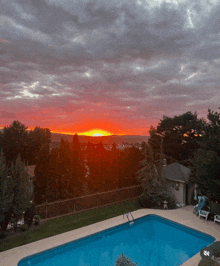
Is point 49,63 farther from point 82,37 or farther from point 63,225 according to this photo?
point 63,225

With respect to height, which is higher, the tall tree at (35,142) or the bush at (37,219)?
the tall tree at (35,142)

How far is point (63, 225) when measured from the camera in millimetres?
15258

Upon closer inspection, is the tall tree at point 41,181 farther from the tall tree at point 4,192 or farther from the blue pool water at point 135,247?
the blue pool water at point 135,247

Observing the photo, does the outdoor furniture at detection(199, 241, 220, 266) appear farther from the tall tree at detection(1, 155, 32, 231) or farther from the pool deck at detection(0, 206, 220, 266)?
the tall tree at detection(1, 155, 32, 231)

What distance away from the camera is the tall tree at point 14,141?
1729 inches

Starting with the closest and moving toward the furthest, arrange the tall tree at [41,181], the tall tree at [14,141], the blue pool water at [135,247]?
1. the blue pool water at [135,247]
2. the tall tree at [41,181]
3. the tall tree at [14,141]

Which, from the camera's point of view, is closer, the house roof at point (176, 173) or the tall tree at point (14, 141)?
the house roof at point (176, 173)

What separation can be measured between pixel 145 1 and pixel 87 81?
1057cm

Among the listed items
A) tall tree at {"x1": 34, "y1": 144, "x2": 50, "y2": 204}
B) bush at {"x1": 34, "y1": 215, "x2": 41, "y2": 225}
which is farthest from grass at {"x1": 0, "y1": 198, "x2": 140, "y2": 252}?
tall tree at {"x1": 34, "y1": 144, "x2": 50, "y2": 204}

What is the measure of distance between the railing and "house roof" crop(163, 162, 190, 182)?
10.9 ft

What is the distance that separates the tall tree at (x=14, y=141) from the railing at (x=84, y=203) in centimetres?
3062

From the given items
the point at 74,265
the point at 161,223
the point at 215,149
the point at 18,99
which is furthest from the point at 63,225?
the point at 18,99

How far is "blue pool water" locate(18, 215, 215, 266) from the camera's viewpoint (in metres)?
11.6

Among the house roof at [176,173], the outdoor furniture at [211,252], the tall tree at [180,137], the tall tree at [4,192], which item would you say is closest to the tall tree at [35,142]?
the tall tree at [180,137]
